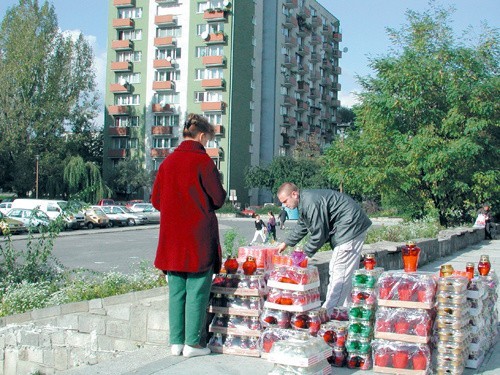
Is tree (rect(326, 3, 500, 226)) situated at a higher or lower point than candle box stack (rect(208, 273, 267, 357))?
higher

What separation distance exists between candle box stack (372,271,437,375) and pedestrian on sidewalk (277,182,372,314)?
1.22m

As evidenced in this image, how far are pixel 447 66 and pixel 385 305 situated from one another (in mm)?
21466

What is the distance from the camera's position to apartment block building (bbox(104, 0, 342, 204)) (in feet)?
216

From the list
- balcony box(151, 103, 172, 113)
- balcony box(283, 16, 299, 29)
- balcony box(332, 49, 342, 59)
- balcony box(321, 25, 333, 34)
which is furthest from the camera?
balcony box(332, 49, 342, 59)

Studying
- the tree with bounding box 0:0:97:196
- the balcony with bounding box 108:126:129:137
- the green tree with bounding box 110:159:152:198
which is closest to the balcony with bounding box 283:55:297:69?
the balcony with bounding box 108:126:129:137

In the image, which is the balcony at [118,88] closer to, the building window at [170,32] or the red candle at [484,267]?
the building window at [170,32]

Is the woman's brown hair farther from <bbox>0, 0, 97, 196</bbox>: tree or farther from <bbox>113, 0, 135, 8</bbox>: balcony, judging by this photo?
<bbox>113, 0, 135, 8</bbox>: balcony

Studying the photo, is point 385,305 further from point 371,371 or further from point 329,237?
point 329,237

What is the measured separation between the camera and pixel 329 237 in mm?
6320

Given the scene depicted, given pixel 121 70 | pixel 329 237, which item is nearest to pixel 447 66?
pixel 329 237

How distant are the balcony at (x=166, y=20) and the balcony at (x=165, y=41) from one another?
1610mm

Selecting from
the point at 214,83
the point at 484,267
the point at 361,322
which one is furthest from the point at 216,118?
the point at 361,322

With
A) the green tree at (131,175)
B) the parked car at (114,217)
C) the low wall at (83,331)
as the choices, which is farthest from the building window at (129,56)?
the low wall at (83,331)

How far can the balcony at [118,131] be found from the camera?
71.0 meters
